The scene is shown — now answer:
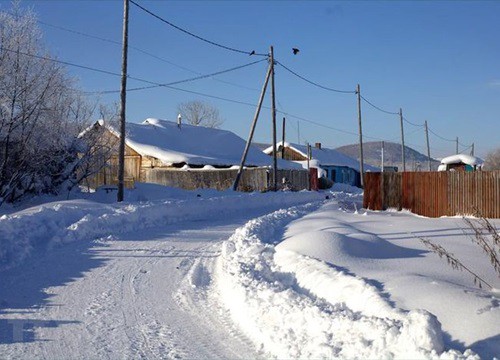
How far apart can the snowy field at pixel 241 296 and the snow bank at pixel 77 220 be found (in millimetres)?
70

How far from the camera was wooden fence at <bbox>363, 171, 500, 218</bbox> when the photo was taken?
61.0ft

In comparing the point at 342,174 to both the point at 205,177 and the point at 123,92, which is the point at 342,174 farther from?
the point at 123,92

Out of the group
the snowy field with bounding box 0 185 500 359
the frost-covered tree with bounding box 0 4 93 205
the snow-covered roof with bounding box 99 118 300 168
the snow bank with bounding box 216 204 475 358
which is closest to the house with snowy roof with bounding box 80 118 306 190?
the snow-covered roof with bounding box 99 118 300 168

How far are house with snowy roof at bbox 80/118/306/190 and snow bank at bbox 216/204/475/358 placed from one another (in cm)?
2793

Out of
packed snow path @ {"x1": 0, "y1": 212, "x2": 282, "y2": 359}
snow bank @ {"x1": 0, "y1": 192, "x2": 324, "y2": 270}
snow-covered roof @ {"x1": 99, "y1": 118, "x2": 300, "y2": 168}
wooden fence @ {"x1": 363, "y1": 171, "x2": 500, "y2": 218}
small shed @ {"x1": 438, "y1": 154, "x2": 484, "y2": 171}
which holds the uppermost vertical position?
snow-covered roof @ {"x1": 99, "y1": 118, "x2": 300, "y2": 168}

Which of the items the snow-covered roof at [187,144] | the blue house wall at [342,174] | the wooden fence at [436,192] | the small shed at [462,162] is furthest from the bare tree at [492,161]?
the wooden fence at [436,192]

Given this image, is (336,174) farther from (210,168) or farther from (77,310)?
(77,310)

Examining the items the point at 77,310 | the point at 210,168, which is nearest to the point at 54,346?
the point at 77,310

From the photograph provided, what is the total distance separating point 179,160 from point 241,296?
1456 inches

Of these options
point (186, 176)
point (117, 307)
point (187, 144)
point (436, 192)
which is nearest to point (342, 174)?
point (187, 144)

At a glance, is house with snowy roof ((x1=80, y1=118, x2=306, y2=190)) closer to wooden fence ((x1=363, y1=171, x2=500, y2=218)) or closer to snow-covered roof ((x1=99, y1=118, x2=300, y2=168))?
snow-covered roof ((x1=99, y1=118, x2=300, y2=168))

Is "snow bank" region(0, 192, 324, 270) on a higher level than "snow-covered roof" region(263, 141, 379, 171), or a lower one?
lower

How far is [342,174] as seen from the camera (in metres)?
72.4

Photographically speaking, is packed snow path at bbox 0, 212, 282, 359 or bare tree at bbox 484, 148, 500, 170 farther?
bare tree at bbox 484, 148, 500, 170
